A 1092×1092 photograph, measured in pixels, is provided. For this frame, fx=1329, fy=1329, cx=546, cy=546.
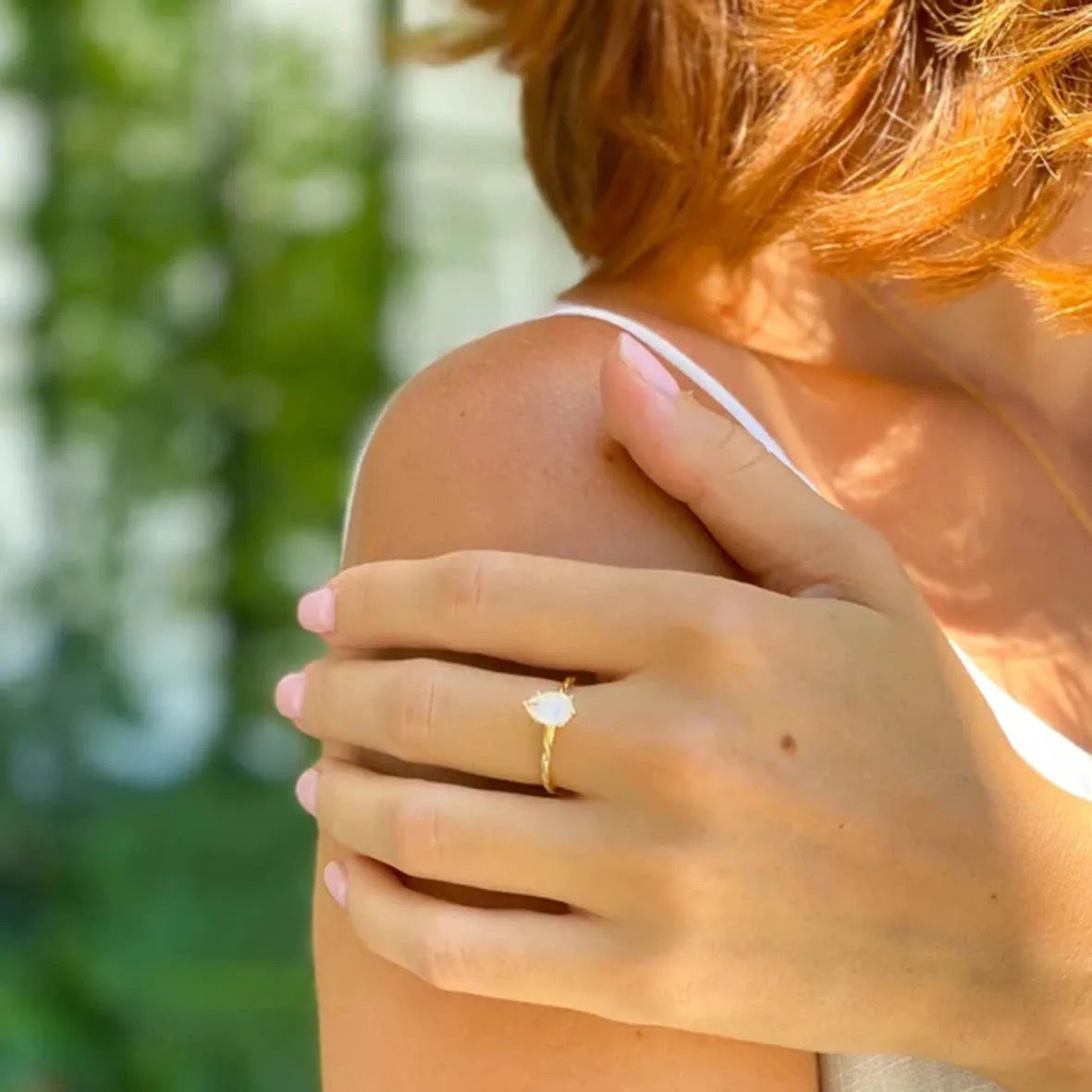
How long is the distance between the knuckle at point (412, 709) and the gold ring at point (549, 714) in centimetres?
5

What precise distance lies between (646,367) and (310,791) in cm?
30

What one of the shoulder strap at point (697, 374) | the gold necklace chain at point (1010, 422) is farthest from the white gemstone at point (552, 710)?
the gold necklace chain at point (1010, 422)

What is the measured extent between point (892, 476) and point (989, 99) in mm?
240

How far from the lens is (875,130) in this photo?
84cm

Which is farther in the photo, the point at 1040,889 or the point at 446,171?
the point at 446,171

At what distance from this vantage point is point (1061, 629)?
89 centimetres

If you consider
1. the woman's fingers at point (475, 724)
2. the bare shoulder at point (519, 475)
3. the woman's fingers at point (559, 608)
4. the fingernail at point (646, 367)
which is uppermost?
the fingernail at point (646, 367)

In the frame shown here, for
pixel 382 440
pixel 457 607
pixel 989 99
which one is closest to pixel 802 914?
pixel 457 607

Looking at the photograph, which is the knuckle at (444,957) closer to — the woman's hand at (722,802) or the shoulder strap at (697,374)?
the woman's hand at (722,802)

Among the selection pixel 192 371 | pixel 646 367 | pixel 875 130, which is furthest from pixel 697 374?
pixel 192 371

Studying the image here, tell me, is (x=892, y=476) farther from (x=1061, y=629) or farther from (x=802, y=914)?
(x=802, y=914)

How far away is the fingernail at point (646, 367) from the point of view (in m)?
0.69

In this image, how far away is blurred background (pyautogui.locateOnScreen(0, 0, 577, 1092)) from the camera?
338cm

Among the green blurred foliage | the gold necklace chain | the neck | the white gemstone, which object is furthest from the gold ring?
the green blurred foliage
